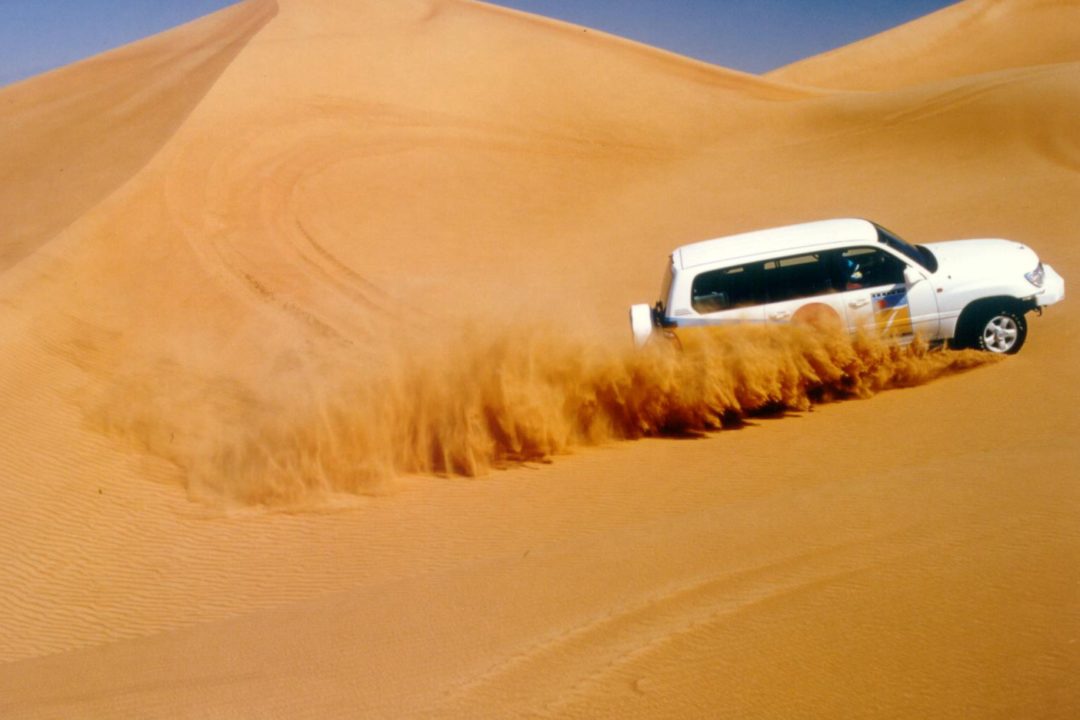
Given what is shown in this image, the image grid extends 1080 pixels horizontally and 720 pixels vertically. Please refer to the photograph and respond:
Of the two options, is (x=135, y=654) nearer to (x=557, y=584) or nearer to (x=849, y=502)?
(x=557, y=584)

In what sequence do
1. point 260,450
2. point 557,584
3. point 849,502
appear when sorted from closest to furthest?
point 557,584 < point 849,502 < point 260,450

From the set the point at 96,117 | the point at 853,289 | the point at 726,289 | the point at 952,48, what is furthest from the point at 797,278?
the point at 952,48

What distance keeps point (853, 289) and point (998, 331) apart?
1.55 metres

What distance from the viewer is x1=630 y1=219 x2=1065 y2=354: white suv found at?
31.0 feet

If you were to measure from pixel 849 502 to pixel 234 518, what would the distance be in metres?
5.37

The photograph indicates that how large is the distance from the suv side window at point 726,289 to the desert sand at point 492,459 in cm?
38

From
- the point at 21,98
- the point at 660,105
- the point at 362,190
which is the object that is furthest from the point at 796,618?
the point at 21,98

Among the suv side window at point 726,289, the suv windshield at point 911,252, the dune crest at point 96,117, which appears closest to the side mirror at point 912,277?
the suv windshield at point 911,252

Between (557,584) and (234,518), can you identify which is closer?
(557,584)

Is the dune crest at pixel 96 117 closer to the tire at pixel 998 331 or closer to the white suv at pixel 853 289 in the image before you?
the white suv at pixel 853 289

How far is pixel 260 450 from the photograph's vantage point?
9.75m

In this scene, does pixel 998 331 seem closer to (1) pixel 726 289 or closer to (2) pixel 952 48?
(1) pixel 726 289

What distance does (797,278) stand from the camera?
31.1ft

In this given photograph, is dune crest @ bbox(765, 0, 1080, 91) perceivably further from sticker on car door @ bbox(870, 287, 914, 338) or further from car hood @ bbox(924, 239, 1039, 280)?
sticker on car door @ bbox(870, 287, 914, 338)
